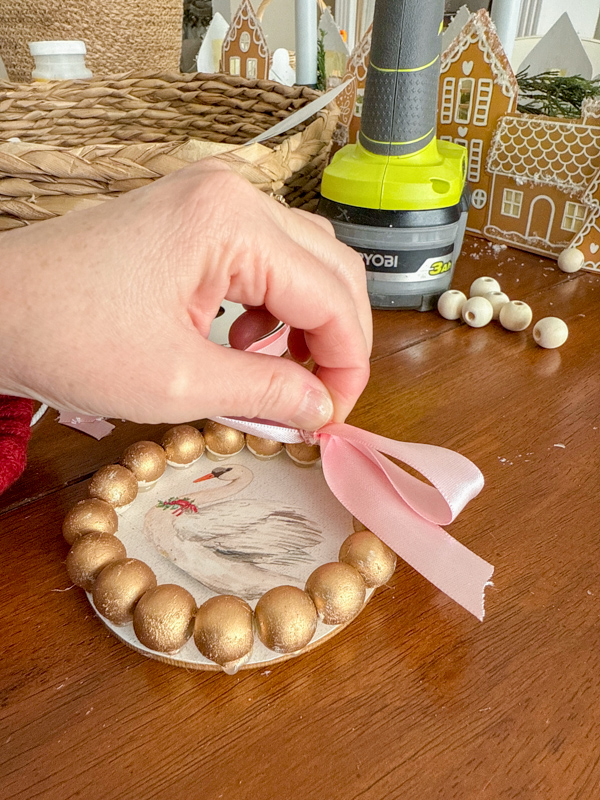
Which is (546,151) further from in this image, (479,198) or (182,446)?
(182,446)

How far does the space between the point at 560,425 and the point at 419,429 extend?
0.11m

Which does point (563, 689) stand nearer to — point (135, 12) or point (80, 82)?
point (80, 82)

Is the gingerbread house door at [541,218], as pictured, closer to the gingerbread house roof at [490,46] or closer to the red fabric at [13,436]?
the gingerbread house roof at [490,46]

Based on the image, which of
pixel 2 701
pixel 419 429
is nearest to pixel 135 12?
pixel 419 429

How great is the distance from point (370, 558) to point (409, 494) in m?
0.06

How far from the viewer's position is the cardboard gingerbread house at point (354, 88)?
0.84 m

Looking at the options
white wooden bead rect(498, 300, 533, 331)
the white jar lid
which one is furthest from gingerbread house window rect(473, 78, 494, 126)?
the white jar lid

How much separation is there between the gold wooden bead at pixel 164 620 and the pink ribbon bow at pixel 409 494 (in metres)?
0.11

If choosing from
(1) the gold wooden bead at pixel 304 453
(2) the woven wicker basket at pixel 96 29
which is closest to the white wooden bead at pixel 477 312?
(1) the gold wooden bead at pixel 304 453

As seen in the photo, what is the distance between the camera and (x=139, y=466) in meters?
0.40

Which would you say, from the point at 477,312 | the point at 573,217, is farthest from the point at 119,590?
the point at 573,217

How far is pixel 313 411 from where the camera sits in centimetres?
36

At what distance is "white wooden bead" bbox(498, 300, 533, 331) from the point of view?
0.61 m

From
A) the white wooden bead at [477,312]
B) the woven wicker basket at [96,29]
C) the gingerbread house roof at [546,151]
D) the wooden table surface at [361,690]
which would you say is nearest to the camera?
the wooden table surface at [361,690]
